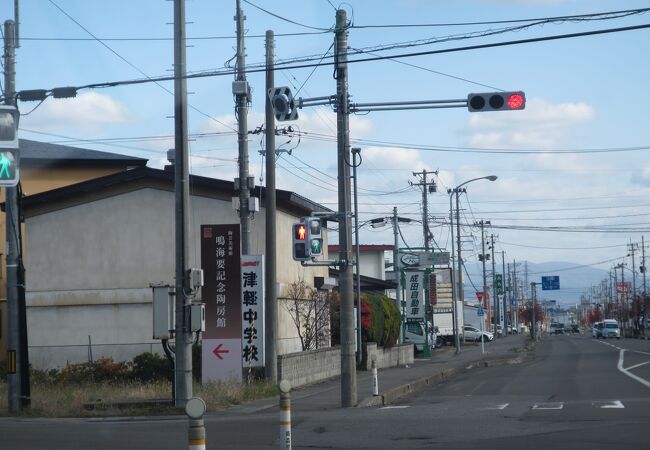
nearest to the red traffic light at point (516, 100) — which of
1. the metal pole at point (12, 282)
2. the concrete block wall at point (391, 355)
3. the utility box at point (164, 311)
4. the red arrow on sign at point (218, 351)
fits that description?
the utility box at point (164, 311)

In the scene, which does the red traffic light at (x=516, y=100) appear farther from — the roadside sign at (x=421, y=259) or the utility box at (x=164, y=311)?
the roadside sign at (x=421, y=259)

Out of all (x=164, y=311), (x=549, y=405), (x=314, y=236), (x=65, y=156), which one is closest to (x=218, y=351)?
(x=164, y=311)

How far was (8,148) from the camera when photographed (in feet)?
46.6

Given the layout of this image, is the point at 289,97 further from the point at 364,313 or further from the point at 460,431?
→ the point at 364,313

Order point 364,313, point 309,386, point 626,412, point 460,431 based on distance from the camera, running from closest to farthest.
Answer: point 460,431 < point 626,412 < point 309,386 < point 364,313

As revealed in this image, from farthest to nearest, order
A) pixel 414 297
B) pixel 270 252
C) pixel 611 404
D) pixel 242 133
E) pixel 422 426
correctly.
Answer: pixel 414 297 → pixel 242 133 → pixel 270 252 → pixel 611 404 → pixel 422 426

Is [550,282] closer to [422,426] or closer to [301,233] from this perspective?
[301,233]

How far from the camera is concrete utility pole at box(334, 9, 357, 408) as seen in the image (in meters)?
21.3

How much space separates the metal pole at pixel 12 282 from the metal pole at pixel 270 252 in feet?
23.0

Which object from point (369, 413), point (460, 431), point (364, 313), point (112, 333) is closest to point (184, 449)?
point (460, 431)

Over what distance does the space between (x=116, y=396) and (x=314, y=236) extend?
7481 mm

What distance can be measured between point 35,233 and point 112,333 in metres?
4.48

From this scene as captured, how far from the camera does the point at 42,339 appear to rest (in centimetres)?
3133

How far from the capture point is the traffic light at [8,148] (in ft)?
46.3
